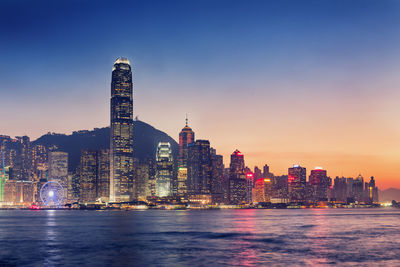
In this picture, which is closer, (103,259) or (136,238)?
(103,259)

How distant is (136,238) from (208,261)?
42.6 metres

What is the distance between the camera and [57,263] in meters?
76.0

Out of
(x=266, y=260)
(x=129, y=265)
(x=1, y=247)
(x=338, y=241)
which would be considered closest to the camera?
A: (x=129, y=265)

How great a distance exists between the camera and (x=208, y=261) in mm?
77062

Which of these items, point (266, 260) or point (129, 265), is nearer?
point (129, 265)

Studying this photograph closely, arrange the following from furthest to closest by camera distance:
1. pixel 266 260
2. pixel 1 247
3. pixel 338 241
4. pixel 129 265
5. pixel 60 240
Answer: pixel 60 240
pixel 338 241
pixel 1 247
pixel 266 260
pixel 129 265

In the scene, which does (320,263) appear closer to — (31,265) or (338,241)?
(338,241)

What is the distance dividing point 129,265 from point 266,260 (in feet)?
70.6

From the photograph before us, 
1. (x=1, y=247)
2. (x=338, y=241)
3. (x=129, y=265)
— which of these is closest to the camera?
(x=129, y=265)

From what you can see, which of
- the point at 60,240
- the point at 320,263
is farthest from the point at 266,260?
the point at 60,240

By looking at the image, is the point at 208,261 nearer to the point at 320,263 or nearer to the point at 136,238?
the point at 320,263

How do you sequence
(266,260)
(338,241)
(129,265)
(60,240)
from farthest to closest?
(60,240) < (338,241) < (266,260) < (129,265)

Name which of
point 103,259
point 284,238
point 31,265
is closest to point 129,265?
point 103,259

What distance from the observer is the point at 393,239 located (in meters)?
111
